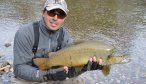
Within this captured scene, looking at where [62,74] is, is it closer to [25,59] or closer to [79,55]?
[79,55]

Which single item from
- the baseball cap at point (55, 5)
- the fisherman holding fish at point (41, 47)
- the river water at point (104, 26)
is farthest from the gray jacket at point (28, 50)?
the river water at point (104, 26)

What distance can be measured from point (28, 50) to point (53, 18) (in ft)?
1.75

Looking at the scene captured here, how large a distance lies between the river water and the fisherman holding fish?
2474 mm

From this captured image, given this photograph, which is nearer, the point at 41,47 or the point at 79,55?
the point at 79,55

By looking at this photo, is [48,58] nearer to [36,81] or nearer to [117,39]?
[36,81]

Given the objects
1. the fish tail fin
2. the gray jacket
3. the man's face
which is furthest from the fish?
the man's face

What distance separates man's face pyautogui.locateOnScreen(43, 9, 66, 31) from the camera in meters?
4.51

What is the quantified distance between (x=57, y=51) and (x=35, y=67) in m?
0.42

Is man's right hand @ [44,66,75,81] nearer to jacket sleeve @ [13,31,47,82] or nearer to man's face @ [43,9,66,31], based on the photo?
jacket sleeve @ [13,31,47,82]

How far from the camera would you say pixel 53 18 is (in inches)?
177

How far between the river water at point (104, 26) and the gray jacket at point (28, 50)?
8.26 ft

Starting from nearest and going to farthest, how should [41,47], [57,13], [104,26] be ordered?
[57,13], [41,47], [104,26]

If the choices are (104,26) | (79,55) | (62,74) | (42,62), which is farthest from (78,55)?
(104,26)

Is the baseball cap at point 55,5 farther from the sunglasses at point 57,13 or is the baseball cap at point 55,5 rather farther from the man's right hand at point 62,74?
the man's right hand at point 62,74
